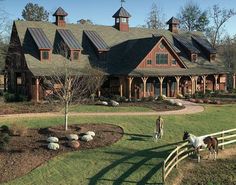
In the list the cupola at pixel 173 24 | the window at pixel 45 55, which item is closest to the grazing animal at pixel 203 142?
the window at pixel 45 55

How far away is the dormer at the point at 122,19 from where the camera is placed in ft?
173

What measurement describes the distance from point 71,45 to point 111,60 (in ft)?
18.7

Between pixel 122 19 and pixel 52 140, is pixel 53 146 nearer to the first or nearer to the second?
pixel 52 140

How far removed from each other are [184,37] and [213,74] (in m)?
8.82

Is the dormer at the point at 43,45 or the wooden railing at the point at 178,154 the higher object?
the dormer at the point at 43,45

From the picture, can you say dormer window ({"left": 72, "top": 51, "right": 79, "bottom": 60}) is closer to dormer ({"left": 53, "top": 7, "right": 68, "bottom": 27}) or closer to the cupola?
dormer ({"left": 53, "top": 7, "right": 68, "bottom": 27})

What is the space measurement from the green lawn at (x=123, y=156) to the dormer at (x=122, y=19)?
24.0 meters

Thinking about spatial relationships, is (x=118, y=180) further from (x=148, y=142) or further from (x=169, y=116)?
(x=169, y=116)

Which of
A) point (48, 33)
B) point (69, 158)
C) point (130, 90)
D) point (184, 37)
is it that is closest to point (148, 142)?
point (69, 158)

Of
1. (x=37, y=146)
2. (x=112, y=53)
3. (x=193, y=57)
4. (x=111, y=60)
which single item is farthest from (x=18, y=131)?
(x=193, y=57)

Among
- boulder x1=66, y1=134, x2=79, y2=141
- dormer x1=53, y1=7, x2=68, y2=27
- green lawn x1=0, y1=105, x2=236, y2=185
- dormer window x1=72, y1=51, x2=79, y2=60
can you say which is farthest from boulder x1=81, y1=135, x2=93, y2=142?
dormer x1=53, y1=7, x2=68, y2=27

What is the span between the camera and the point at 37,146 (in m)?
23.5

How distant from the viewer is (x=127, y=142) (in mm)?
24984

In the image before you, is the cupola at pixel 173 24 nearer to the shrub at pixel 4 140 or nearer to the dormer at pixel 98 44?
the dormer at pixel 98 44
